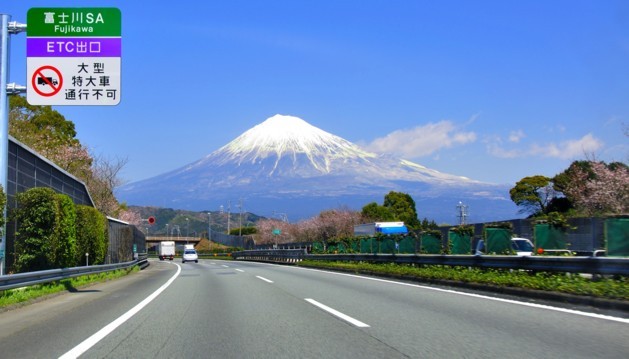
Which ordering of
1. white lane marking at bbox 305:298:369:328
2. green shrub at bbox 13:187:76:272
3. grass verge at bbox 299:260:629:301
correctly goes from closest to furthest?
white lane marking at bbox 305:298:369:328, grass verge at bbox 299:260:629:301, green shrub at bbox 13:187:76:272

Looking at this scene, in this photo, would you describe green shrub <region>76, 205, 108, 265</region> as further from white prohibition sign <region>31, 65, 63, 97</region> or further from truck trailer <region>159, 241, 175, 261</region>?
truck trailer <region>159, 241, 175, 261</region>

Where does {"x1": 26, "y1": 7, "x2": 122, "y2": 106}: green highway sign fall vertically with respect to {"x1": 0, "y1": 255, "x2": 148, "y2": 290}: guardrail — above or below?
above

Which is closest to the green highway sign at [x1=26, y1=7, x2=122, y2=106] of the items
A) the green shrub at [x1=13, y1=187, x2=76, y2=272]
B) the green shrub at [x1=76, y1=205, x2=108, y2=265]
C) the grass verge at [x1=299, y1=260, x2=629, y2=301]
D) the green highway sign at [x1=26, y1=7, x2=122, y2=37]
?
the green highway sign at [x1=26, y1=7, x2=122, y2=37]

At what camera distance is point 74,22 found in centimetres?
1554

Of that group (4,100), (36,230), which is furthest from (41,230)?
(4,100)

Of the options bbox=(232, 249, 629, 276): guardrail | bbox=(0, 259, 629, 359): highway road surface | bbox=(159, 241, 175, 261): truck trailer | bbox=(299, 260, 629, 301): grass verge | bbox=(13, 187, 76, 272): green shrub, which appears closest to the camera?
bbox=(0, 259, 629, 359): highway road surface

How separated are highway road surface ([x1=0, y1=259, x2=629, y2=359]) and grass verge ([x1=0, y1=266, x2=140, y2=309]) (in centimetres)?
55

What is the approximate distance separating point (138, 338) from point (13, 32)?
1134 cm

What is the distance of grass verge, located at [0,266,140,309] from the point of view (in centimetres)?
1291

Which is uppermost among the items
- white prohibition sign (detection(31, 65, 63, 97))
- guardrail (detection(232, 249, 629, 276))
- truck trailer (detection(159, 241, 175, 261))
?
white prohibition sign (detection(31, 65, 63, 97))

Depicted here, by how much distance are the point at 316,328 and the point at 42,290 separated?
1009cm

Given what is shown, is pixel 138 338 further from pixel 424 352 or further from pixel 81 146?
pixel 81 146

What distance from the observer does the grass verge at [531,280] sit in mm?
10547

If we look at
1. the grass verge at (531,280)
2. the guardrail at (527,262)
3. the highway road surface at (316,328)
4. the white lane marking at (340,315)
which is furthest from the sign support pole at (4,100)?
the guardrail at (527,262)
